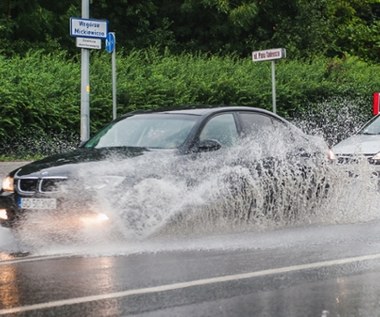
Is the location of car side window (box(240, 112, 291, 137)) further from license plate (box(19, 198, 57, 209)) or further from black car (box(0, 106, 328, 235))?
license plate (box(19, 198, 57, 209))

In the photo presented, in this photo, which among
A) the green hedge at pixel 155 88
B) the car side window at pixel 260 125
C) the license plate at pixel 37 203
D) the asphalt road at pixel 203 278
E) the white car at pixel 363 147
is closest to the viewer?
the asphalt road at pixel 203 278

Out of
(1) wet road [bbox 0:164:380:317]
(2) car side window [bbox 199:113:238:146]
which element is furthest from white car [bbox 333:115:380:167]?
(1) wet road [bbox 0:164:380:317]

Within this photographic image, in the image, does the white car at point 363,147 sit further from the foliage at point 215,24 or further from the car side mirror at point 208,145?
the foliage at point 215,24

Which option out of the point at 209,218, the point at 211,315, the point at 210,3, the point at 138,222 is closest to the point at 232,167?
A: the point at 209,218

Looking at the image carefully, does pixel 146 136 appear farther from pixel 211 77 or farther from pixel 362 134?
pixel 211 77

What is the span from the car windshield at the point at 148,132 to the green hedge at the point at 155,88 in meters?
9.92

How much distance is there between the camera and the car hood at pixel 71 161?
8672mm

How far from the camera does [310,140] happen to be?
10719 millimetres

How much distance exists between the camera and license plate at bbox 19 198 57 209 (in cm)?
846

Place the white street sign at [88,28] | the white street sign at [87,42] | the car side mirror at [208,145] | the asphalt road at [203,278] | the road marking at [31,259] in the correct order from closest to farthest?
1. the asphalt road at [203,278]
2. the road marking at [31,259]
3. the car side mirror at [208,145]
4. the white street sign at [88,28]
5. the white street sign at [87,42]

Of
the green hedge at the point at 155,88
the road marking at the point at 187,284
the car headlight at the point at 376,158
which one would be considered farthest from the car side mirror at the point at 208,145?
the green hedge at the point at 155,88

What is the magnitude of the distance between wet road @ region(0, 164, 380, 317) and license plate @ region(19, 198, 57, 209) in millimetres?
453

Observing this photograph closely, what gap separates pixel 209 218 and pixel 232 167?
25.9 inches

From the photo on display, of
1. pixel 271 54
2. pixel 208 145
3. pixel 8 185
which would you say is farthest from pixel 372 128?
pixel 8 185
